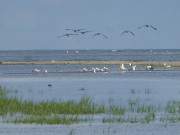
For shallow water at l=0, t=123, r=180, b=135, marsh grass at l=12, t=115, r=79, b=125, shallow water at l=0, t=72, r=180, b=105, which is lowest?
shallow water at l=0, t=123, r=180, b=135

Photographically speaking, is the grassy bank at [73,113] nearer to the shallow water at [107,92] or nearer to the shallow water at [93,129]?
the shallow water at [93,129]

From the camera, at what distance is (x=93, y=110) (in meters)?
34.0

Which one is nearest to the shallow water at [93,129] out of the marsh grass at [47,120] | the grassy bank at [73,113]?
the marsh grass at [47,120]

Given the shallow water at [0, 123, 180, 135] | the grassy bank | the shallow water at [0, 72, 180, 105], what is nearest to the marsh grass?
the grassy bank

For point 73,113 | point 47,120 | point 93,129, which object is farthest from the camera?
point 73,113

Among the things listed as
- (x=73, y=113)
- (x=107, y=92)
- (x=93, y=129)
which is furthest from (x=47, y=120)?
(x=107, y=92)

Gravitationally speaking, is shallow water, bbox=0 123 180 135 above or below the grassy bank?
below

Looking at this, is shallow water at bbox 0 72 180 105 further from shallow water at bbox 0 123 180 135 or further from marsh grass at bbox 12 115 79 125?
shallow water at bbox 0 123 180 135

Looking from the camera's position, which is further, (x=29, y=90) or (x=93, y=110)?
(x=29, y=90)

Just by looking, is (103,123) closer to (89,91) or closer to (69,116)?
(69,116)

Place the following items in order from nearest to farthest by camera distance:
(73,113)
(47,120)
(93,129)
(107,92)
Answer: (93,129) < (47,120) < (73,113) < (107,92)

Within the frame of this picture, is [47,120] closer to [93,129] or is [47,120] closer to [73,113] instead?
[93,129]

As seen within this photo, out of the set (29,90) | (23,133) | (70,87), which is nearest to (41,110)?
(23,133)

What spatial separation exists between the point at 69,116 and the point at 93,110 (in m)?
1.75
